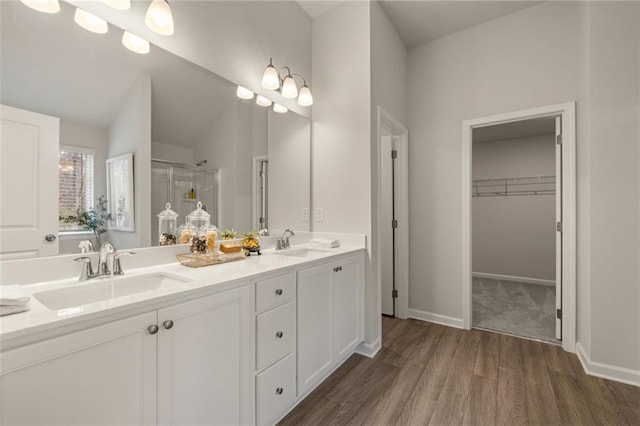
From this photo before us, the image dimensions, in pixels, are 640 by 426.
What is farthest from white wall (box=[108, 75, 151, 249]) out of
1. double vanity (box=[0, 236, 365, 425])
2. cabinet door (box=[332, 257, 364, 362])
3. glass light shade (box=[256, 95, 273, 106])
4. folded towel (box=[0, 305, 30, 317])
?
cabinet door (box=[332, 257, 364, 362])

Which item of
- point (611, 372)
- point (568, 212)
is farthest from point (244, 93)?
point (611, 372)

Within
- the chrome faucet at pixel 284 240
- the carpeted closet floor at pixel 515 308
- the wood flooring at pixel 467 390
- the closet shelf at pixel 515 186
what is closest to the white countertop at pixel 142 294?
the chrome faucet at pixel 284 240

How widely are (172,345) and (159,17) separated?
1.55m

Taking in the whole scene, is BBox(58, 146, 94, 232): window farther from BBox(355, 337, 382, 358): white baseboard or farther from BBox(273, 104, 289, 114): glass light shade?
BBox(355, 337, 382, 358): white baseboard

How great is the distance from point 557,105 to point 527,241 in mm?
2985

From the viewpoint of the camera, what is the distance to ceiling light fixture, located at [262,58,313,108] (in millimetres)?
2135

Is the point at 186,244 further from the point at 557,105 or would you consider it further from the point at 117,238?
the point at 557,105

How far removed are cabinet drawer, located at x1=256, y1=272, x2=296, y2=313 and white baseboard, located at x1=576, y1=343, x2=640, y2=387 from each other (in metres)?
2.32

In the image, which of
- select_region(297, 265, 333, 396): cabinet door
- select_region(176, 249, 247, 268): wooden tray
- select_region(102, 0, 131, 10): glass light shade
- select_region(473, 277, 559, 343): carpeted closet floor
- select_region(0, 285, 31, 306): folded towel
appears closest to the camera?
select_region(0, 285, 31, 306): folded towel

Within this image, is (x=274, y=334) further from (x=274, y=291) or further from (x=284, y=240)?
(x=284, y=240)

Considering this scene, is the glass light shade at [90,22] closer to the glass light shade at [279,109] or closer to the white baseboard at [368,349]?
the glass light shade at [279,109]

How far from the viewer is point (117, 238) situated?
4.50 feet

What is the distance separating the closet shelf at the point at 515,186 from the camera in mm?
4516

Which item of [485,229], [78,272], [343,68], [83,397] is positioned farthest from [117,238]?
[485,229]
